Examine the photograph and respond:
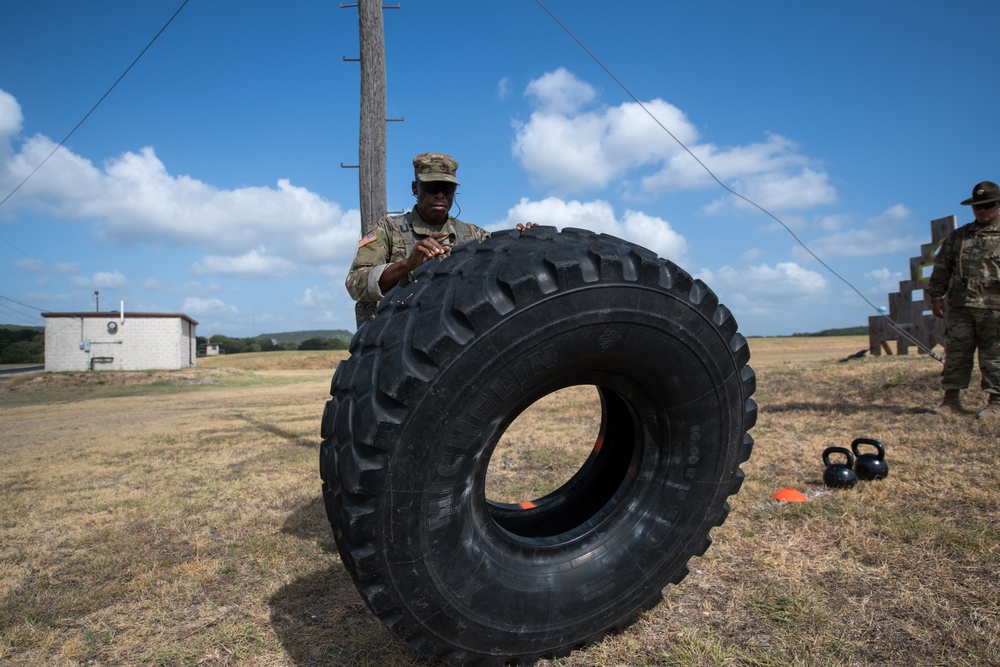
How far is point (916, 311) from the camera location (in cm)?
1495

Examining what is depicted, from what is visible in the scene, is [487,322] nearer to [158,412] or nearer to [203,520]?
[203,520]

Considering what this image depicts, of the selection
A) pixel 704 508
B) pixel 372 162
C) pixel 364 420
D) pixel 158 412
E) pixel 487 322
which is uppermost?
pixel 372 162

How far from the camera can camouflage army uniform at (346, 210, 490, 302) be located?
3760 mm

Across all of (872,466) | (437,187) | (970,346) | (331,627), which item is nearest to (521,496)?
(331,627)

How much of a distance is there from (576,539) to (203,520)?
11.1 feet

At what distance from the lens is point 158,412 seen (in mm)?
14430

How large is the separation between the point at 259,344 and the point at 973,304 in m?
75.6

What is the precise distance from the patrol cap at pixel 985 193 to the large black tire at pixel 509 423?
5701mm

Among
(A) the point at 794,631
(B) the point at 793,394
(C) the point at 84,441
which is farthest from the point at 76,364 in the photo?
(A) the point at 794,631

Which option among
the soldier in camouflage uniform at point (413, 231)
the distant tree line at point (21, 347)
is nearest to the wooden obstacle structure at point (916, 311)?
the soldier in camouflage uniform at point (413, 231)

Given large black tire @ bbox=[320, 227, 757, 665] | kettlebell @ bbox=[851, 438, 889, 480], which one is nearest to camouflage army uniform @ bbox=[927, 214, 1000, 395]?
kettlebell @ bbox=[851, 438, 889, 480]

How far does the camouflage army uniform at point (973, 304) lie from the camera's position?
6203 millimetres

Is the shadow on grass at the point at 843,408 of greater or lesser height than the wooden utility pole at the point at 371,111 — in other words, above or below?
below

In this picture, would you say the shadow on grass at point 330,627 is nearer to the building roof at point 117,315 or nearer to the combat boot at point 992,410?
the combat boot at point 992,410
